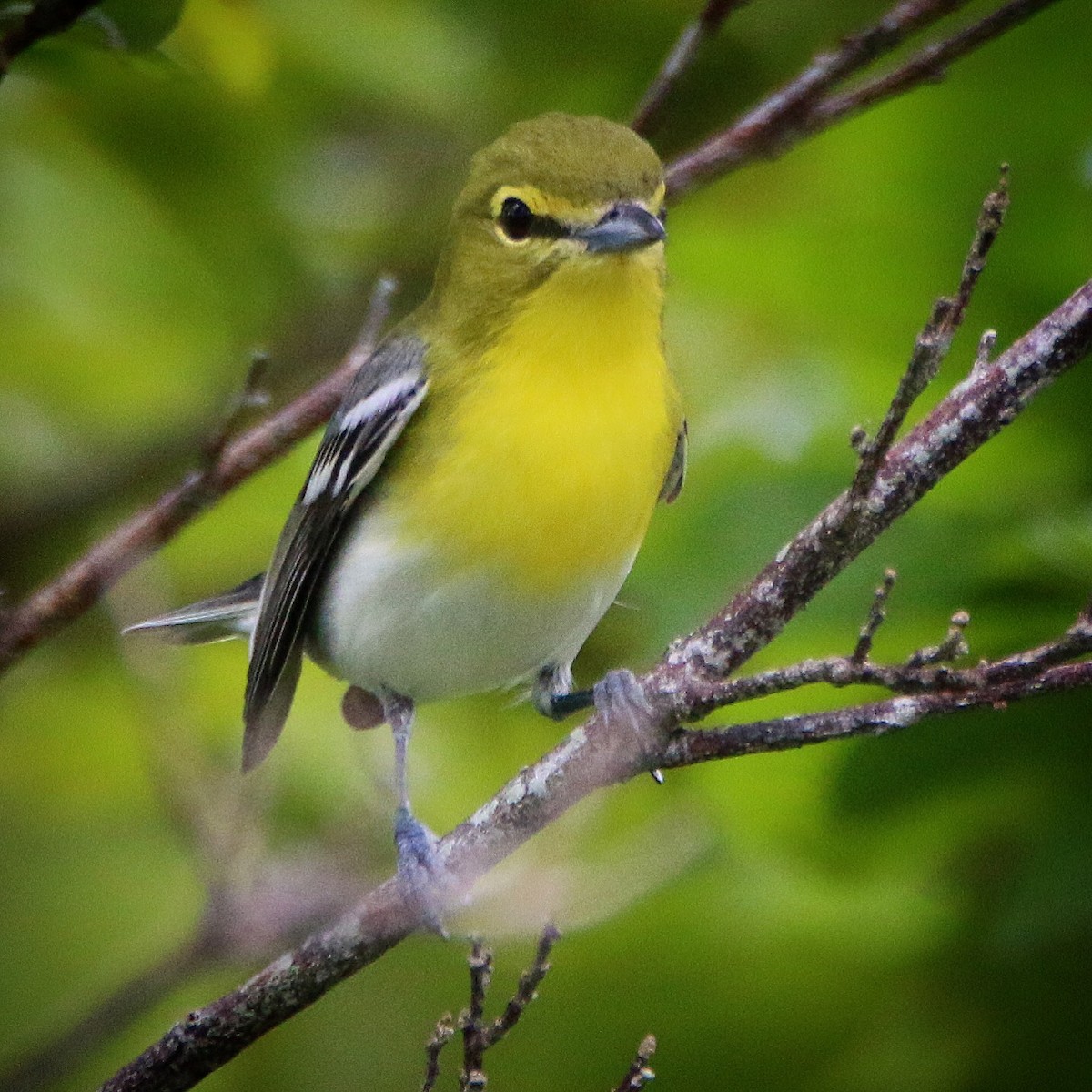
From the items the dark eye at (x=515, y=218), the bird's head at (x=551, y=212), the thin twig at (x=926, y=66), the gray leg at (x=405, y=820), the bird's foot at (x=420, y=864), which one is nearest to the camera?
the bird's foot at (x=420, y=864)

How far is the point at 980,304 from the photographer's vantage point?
408 centimetres

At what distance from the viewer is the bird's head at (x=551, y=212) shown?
3428 millimetres

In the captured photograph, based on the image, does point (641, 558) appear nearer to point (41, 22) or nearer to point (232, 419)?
point (232, 419)

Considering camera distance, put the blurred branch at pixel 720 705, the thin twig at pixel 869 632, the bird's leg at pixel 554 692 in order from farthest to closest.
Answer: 1. the bird's leg at pixel 554 692
2. the blurred branch at pixel 720 705
3. the thin twig at pixel 869 632

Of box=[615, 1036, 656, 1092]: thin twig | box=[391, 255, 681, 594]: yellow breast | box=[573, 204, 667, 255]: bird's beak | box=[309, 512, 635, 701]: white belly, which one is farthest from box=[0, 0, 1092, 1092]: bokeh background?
box=[615, 1036, 656, 1092]: thin twig

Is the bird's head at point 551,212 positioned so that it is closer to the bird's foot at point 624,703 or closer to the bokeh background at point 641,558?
the bokeh background at point 641,558

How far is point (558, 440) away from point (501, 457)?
133mm

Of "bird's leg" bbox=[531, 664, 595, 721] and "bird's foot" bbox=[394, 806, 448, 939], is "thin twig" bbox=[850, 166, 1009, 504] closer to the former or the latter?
"bird's foot" bbox=[394, 806, 448, 939]

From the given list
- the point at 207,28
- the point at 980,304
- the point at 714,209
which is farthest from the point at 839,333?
the point at 207,28

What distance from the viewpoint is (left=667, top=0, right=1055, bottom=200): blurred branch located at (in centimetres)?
332

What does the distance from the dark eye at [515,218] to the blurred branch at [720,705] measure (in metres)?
1.23

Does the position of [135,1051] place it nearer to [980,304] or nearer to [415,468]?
[415,468]

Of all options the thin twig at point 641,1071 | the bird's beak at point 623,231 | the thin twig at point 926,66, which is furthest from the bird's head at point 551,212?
the thin twig at point 641,1071

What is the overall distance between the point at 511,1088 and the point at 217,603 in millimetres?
1508
